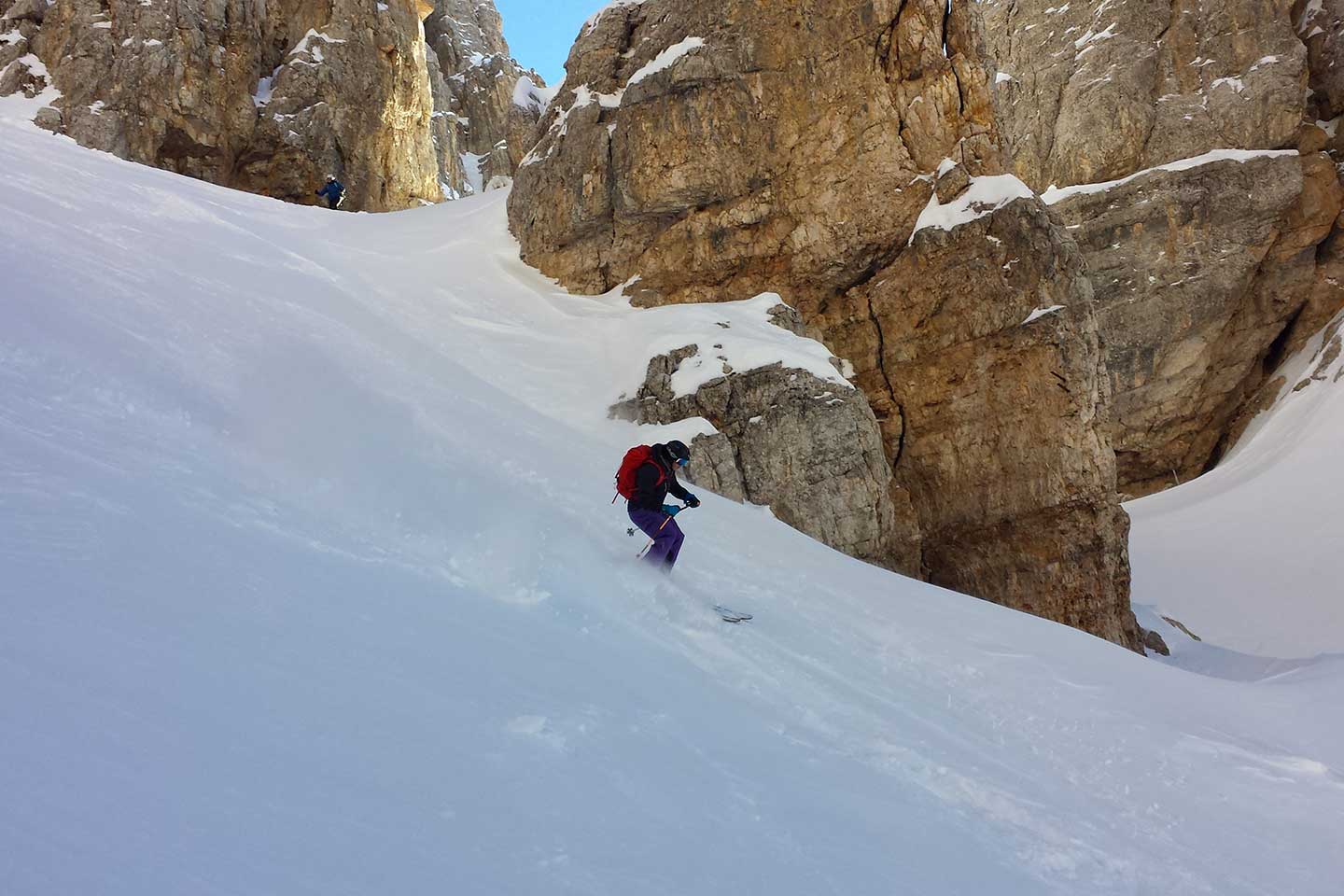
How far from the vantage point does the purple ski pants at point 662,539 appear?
7988 millimetres

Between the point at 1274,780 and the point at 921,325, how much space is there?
48.4 feet

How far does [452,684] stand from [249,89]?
1268 inches

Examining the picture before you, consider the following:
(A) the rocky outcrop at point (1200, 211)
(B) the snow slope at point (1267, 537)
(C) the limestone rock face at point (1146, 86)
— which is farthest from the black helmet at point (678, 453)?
(A) the rocky outcrop at point (1200, 211)

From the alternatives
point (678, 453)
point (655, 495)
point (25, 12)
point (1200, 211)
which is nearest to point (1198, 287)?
point (1200, 211)

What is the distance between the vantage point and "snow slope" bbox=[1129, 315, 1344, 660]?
23.2 m

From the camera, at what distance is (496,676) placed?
404 centimetres

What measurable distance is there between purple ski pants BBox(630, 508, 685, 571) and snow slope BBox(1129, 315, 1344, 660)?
21.4 meters

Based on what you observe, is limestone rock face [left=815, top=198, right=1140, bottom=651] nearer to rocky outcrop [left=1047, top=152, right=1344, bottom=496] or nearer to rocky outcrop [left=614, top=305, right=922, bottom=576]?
rocky outcrop [left=614, top=305, right=922, bottom=576]

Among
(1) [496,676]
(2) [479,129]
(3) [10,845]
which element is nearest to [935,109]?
(1) [496,676]

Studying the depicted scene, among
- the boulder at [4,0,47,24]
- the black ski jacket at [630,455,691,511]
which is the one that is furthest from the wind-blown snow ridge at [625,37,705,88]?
the boulder at [4,0,47,24]

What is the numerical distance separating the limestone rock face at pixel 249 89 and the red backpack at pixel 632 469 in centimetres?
2646

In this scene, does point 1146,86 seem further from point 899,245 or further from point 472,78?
point 472,78

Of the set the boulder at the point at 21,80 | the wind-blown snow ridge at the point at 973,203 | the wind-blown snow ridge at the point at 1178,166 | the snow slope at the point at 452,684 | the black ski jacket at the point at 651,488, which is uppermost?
the wind-blown snow ridge at the point at 1178,166

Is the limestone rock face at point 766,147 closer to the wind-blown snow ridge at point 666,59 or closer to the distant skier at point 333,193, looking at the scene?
Answer: the wind-blown snow ridge at point 666,59
